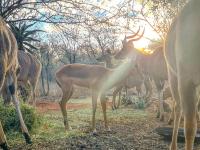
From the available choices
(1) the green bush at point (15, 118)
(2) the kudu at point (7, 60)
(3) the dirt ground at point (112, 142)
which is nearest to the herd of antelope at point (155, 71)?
(2) the kudu at point (7, 60)

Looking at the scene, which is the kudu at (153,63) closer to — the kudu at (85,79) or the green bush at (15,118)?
the kudu at (85,79)

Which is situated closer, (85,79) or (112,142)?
(112,142)

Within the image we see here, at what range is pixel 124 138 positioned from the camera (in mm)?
8695

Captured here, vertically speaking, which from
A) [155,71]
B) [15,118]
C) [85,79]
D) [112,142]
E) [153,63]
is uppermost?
[153,63]

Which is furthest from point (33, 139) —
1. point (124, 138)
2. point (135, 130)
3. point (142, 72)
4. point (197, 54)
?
point (142, 72)

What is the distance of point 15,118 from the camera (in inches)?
360

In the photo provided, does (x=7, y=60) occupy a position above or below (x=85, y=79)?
above

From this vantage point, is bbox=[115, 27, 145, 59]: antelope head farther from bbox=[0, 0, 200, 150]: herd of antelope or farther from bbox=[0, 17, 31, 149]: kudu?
bbox=[0, 17, 31, 149]: kudu

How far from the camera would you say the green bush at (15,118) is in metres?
9.02

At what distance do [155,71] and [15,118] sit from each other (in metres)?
7.21

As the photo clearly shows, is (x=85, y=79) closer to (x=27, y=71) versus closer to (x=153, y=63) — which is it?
(x=153, y=63)

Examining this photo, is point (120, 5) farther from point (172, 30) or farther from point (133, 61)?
point (172, 30)

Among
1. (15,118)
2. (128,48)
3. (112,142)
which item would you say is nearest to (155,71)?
(128,48)

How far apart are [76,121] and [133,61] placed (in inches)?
115
